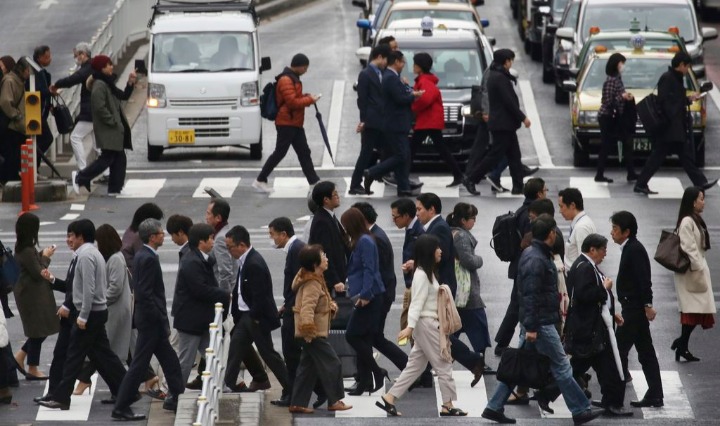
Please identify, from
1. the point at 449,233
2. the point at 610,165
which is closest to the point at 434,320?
the point at 449,233

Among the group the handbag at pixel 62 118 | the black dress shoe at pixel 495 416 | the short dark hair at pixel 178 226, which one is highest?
the short dark hair at pixel 178 226

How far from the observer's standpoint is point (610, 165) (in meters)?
26.2

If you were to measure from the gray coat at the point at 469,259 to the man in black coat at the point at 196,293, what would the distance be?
201cm

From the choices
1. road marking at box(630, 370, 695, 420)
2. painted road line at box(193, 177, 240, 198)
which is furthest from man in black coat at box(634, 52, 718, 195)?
road marking at box(630, 370, 695, 420)

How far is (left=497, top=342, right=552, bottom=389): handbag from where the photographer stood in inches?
537

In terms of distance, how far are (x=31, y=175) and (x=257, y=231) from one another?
324 centimetres

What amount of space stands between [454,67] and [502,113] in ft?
12.5

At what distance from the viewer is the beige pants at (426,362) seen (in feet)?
45.5

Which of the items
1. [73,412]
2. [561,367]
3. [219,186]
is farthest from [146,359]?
Result: [219,186]

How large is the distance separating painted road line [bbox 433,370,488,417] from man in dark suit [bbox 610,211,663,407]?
117cm

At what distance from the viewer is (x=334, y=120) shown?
1205 inches

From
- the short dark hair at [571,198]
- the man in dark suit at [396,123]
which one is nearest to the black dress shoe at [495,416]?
the short dark hair at [571,198]

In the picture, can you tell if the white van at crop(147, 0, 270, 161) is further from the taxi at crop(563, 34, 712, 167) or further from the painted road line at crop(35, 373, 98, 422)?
the painted road line at crop(35, 373, 98, 422)

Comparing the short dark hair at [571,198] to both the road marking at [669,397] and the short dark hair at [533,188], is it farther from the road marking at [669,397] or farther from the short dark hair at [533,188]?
the road marking at [669,397]
